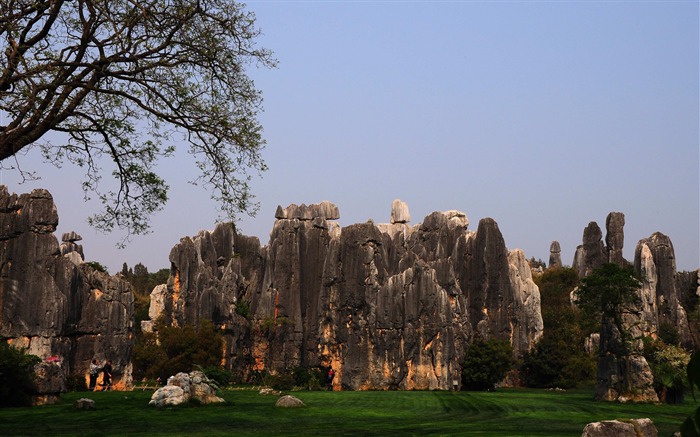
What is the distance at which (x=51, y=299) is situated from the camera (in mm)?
52281

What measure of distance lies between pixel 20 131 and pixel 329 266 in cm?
5974

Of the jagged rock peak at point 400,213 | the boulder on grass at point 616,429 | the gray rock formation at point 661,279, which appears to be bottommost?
the boulder on grass at point 616,429

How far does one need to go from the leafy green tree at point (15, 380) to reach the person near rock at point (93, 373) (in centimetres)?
1673

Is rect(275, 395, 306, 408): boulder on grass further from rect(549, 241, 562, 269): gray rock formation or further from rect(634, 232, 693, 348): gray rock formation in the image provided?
rect(549, 241, 562, 269): gray rock formation

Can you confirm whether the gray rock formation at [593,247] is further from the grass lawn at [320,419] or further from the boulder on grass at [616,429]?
the boulder on grass at [616,429]

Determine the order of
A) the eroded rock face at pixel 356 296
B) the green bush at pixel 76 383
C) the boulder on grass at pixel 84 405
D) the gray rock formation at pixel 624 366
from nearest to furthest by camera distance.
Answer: the boulder on grass at pixel 84 405 < the gray rock formation at pixel 624 366 < the green bush at pixel 76 383 < the eroded rock face at pixel 356 296

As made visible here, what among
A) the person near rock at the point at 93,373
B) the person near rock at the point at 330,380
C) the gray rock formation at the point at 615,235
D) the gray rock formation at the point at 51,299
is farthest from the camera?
the gray rock formation at the point at 615,235

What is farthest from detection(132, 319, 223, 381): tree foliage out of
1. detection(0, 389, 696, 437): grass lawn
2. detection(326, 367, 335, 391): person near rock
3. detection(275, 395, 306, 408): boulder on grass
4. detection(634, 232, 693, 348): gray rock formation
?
detection(634, 232, 693, 348): gray rock formation

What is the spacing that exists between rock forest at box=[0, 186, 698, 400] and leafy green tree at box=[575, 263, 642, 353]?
1.03 meters

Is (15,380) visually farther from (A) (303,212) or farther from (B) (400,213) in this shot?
(B) (400,213)

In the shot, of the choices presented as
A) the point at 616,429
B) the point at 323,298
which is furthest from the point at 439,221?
the point at 616,429

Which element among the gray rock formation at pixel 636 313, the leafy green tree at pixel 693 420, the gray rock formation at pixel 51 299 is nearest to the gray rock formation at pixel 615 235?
the gray rock formation at pixel 636 313

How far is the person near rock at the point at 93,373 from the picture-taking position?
50906mm

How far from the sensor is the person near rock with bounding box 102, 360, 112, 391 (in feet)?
168
